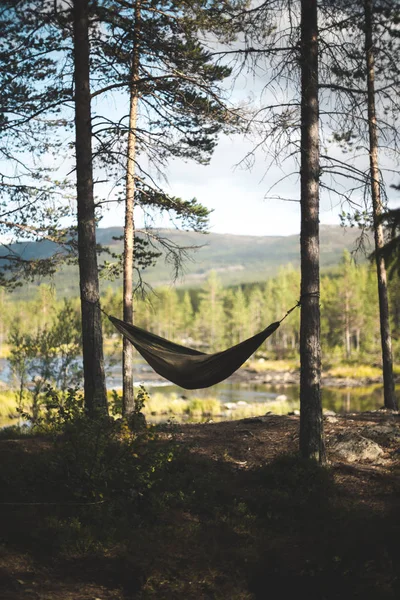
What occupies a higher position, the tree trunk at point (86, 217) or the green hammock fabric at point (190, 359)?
the tree trunk at point (86, 217)

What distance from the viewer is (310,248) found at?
5320 millimetres

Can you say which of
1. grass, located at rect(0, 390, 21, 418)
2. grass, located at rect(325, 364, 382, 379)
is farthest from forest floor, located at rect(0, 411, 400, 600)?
grass, located at rect(325, 364, 382, 379)

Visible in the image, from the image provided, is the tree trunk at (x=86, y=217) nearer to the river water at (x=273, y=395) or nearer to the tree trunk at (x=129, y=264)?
the tree trunk at (x=129, y=264)

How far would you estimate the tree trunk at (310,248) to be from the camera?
17.1ft

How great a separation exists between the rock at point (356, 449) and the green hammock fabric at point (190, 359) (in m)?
1.59

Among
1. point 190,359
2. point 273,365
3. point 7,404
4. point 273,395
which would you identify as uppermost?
point 190,359

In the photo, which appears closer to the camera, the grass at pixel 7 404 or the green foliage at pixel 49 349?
the green foliage at pixel 49 349

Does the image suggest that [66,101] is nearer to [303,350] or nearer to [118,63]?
A: [118,63]

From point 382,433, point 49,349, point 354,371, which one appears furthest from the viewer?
point 354,371

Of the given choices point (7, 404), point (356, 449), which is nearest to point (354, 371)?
point (7, 404)

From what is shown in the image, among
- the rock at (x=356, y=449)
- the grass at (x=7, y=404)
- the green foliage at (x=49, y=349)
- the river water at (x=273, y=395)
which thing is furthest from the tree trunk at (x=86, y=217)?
the river water at (x=273, y=395)

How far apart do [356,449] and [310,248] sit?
226 cm

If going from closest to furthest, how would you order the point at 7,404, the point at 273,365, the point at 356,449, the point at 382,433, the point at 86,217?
1. the point at 356,449
2. the point at 86,217
3. the point at 382,433
4. the point at 7,404
5. the point at 273,365

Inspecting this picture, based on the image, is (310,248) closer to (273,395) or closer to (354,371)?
(273,395)
